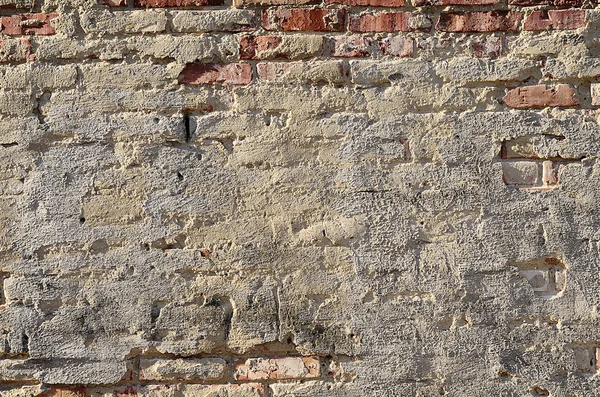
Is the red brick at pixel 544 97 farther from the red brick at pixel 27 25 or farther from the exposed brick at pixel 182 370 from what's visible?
the red brick at pixel 27 25

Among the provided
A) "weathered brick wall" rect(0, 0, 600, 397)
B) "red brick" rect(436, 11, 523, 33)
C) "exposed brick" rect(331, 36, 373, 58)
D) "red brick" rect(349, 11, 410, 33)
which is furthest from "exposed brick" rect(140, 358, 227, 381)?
"red brick" rect(436, 11, 523, 33)

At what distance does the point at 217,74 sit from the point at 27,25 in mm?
616

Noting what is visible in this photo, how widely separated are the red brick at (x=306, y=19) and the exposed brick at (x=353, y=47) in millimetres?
45

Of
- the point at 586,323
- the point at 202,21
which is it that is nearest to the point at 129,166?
the point at 202,21

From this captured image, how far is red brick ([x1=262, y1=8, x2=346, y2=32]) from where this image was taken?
1.97m

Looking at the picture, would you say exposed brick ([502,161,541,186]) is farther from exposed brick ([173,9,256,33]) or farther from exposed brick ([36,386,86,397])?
exposed brick ([36,386,86,397])

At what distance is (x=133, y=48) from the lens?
198 centimetres

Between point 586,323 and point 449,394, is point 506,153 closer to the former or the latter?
point 586,323

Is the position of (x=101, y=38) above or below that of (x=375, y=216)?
above

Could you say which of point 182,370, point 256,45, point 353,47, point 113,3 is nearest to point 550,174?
point 353,47

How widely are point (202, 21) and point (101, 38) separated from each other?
1.05 ft

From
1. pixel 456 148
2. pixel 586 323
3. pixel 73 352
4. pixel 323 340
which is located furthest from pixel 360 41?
pixel 73 352

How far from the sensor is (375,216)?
6.38ft

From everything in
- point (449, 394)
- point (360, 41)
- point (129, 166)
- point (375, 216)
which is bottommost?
point (449, 394)
